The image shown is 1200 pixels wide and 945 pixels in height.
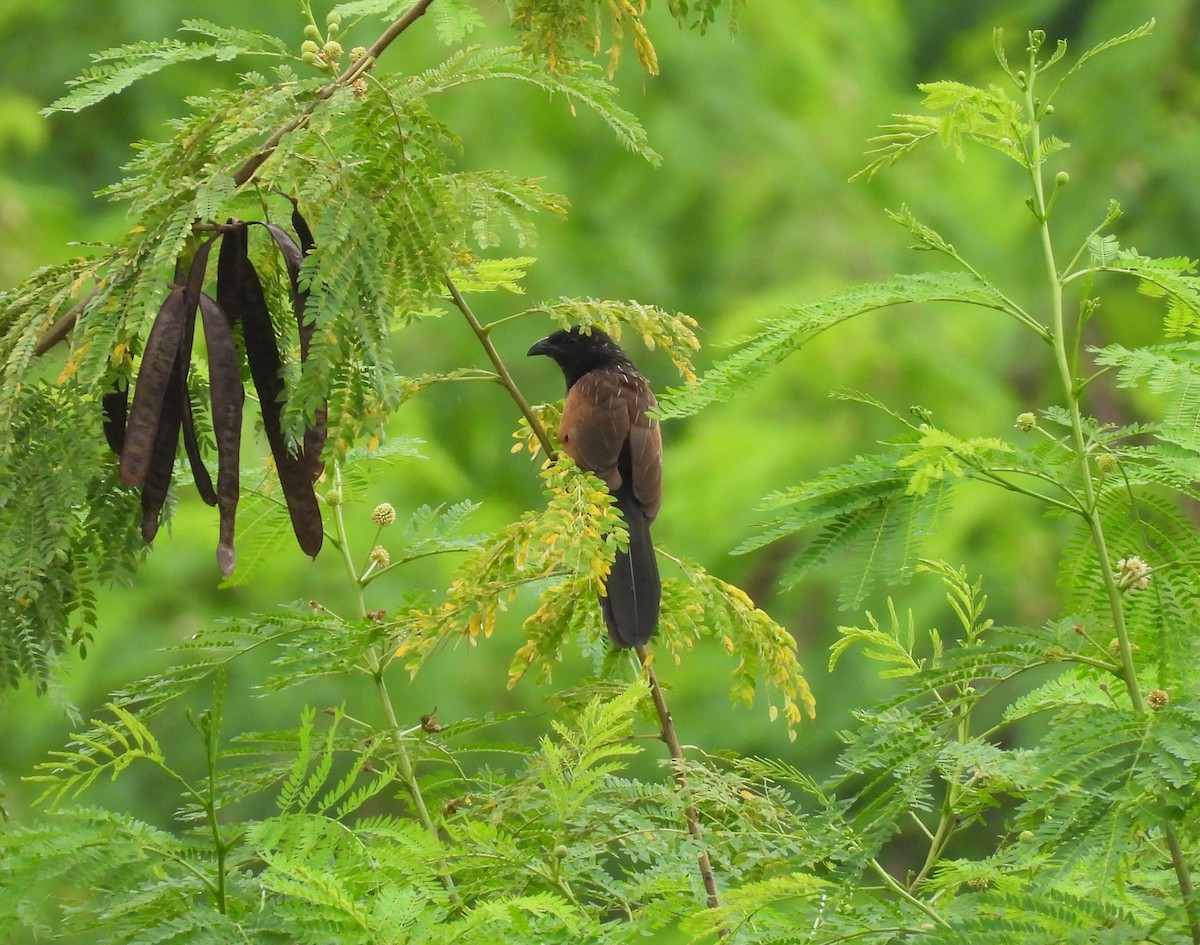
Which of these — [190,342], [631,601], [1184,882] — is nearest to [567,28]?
[190,342]

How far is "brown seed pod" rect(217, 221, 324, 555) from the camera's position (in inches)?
79.9

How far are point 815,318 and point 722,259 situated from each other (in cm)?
1255

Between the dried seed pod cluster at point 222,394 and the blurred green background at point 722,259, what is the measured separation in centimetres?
719

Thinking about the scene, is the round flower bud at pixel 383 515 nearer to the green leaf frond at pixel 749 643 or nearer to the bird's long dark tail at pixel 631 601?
the bird's long dark tail at pixel 631 601

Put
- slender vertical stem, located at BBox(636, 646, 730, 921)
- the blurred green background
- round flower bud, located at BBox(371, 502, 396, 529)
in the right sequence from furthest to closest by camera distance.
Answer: the blurred green background, round flower bud, located at BBox(371, 502, 396, 529), slender vertical stem, located at BBox(636, 646, 730, 921)

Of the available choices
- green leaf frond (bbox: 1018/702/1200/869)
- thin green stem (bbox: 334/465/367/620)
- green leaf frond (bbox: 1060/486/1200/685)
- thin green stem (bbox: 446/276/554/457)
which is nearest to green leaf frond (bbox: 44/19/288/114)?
thin green stem (bbox: 446/276/554/457)

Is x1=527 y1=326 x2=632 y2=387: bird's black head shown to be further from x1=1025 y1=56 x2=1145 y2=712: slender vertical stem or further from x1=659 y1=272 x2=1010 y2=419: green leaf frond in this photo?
x1=1025 y1=56 x2=1145 y2=712: slender vertical stem

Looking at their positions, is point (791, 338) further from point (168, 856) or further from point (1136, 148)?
point (1136, 148)

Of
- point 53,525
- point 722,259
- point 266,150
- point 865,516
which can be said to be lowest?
point 722,259

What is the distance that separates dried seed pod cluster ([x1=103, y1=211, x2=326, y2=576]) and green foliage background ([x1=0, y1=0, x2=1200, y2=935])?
7.33 m

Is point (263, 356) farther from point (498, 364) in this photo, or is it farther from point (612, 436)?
point (612, 436)

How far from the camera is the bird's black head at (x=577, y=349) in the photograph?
15.0 feet

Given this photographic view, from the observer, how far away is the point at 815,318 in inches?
81.4

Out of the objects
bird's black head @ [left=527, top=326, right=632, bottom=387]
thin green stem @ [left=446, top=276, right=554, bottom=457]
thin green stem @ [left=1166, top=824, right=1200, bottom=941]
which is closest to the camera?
thin green stem @ [left=1166, top=824, right=1200, bottom=941]
